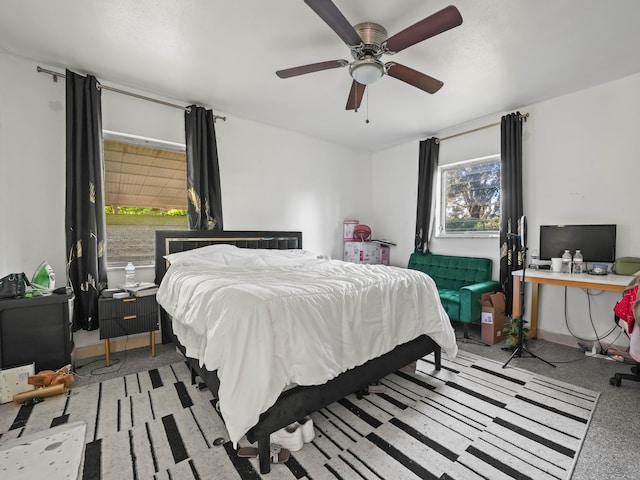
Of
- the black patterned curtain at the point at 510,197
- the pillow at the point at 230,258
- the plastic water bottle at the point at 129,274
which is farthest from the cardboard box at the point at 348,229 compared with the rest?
the plastic water bottle at the point at 129,274

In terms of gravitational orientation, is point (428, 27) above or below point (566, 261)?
above

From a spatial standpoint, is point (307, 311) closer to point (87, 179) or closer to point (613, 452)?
point (613, 452)

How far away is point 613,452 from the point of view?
5.35 feet

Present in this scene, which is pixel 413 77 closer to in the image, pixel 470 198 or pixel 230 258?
pixel 230 258

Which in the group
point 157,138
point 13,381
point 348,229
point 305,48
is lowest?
point 13,381

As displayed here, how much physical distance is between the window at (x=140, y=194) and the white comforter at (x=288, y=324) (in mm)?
A: 1142

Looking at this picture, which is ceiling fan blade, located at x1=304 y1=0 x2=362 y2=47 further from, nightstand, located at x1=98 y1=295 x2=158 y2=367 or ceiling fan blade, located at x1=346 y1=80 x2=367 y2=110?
nightstand, located at x1=98 y1=295 x2=158 y2=367

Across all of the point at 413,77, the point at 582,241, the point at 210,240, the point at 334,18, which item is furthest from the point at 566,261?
the point at 210,240

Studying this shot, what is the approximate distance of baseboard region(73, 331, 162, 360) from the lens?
291 cm

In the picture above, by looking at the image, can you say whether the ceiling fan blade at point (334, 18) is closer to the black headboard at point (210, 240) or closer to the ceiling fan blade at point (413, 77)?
the ceiling fan blade at point (413, 77)

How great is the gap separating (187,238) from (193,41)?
199cm

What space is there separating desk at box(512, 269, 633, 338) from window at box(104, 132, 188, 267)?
13.2ft

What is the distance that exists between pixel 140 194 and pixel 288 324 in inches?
114

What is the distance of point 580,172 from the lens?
3.27 m
